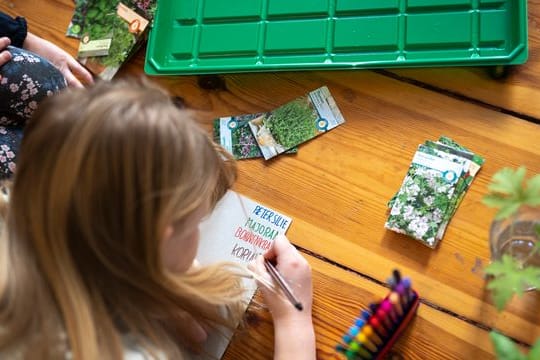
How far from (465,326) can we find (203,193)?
415 millimetres

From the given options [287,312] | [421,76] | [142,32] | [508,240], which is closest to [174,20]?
[142,32]

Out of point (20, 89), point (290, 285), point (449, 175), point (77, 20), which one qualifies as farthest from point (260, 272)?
point (77, 20)

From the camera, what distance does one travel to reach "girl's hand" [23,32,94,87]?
1017 mm

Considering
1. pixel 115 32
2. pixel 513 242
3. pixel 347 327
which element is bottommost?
pixel 347 327

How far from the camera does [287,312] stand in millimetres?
812

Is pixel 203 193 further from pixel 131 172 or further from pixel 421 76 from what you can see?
pixel 421 76

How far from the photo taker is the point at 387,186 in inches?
34.4

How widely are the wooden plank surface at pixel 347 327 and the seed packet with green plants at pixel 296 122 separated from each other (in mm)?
191

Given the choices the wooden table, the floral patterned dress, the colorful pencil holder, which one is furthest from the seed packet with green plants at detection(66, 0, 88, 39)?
the colorful pencil holder

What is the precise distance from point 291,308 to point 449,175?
299mm

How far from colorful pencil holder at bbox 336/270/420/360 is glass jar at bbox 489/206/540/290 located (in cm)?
13

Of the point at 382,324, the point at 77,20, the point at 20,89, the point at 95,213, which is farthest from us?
the point at 77,20

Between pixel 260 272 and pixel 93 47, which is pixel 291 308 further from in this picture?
pixel 93 47

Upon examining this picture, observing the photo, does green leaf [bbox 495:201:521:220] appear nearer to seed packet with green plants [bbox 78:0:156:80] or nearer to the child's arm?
the child's arm
